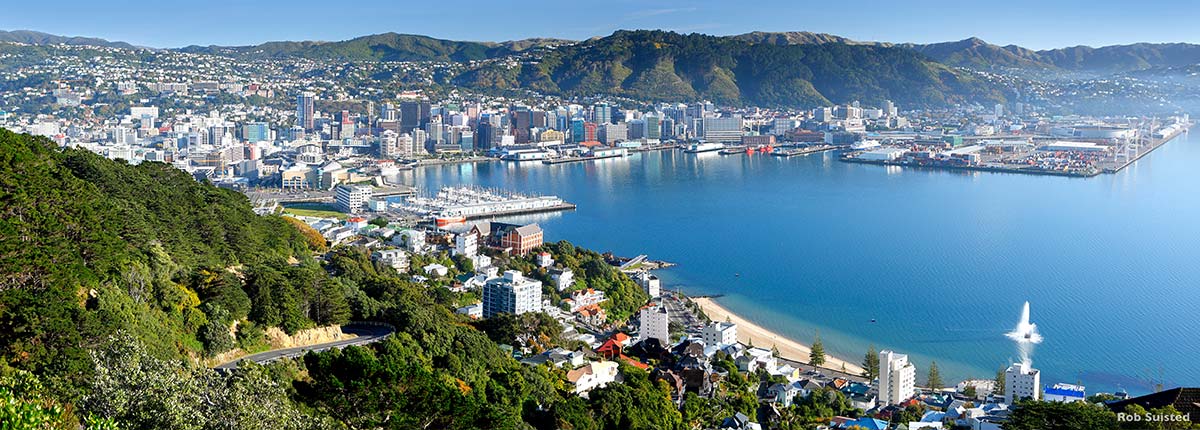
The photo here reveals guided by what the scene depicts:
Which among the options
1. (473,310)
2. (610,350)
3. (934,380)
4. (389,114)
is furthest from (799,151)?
(610,350)

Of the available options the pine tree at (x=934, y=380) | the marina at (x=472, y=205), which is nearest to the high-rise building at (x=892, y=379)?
the pine tree at (x=934, y=380)

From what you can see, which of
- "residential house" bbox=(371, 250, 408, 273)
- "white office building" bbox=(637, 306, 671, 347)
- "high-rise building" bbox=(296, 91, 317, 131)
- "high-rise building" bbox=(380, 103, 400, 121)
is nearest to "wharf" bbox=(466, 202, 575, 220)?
"residential house" bbox=(371, 250, 408, 273)

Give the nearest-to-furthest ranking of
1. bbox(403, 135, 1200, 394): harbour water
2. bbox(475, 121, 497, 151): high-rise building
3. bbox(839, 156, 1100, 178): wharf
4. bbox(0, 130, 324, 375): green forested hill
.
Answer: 1. bbox(0, 130, 324, 375): green forested hill
2. bbox(403, 135, 1200, 394): harbour water
3. bbox(839, 156, 1100, 178): wharf
4. bbox(475, 121, 497, 151): high-rise building

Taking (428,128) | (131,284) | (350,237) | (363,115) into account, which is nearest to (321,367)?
(131,284)

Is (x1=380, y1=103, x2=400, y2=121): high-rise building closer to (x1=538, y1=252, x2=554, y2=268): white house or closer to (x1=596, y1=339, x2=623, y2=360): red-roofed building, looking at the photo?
(x1=538, y1=252, x2=554, y2=268): white house

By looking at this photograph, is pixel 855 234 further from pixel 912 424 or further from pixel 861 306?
pixel 912 424

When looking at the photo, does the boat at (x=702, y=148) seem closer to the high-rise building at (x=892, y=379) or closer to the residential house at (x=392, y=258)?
the residential house at (x=392, y=258)

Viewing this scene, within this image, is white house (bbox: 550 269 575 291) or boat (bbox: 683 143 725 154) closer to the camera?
white house (bbox: 550 269 575 291)
